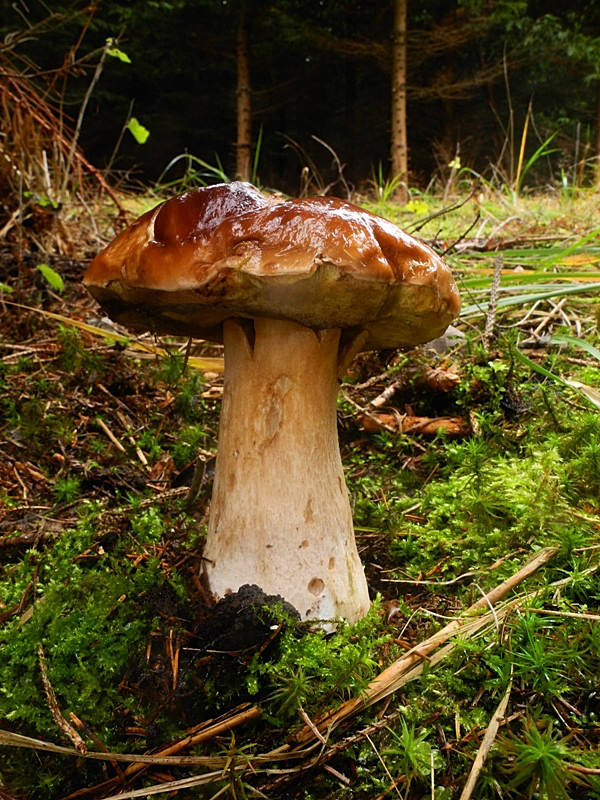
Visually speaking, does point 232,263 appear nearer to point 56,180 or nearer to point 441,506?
point 441,506

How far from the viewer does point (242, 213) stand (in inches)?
50.9

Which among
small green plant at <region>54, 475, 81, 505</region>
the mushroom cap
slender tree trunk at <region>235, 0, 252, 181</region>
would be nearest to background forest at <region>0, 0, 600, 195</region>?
slender tree trunk at <region>235, 0, 252, 181</region>

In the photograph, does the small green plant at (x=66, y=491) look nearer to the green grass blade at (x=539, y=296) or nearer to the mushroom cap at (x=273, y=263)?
the mushroom cap at (x=273, y=263)

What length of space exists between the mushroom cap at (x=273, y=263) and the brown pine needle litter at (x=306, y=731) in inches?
30.9

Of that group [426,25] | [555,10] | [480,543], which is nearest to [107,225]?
[480,543]

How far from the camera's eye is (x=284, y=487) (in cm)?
158

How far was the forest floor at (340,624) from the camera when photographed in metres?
1.16

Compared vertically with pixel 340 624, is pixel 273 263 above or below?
above

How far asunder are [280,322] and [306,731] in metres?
1.02

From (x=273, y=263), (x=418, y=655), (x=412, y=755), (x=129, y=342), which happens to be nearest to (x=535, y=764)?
(x=412, y=755)

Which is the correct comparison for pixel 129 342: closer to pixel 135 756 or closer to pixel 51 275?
pixel 51 275

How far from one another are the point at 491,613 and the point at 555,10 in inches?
751

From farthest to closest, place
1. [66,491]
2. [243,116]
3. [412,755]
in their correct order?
[243,116] → [66,491] → [412,755]

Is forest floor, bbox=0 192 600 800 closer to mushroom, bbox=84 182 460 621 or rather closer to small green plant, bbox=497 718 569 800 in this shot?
small green plant, bbox=497 718 569 800
